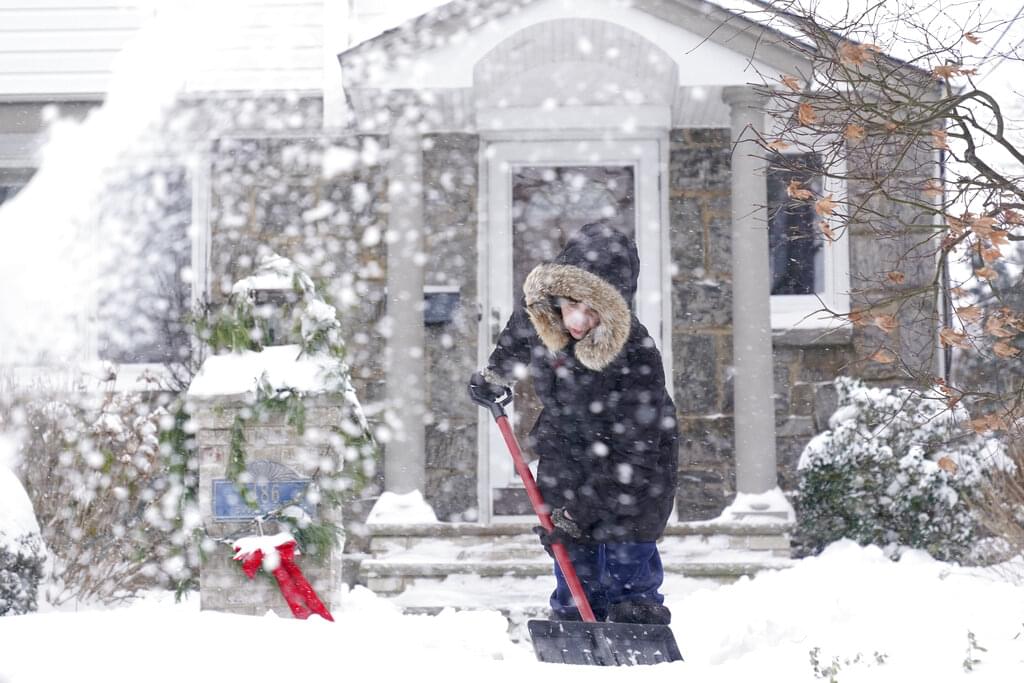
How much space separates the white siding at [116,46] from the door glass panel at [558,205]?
5.64 ft

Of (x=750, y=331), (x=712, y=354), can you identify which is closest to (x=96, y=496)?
(x=750, y=331)

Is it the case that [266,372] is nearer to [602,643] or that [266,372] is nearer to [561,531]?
[561,531]

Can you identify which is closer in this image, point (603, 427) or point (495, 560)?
point (603, 427)

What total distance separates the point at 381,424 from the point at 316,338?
2030 millimetres

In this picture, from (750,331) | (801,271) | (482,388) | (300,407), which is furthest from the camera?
(801,271)

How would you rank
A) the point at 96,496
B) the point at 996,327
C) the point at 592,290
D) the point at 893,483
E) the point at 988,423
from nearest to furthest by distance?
the point at 996,327 → the point at 988,423 → the point at 592,290 → the point at 893,483 → the point at 96,496

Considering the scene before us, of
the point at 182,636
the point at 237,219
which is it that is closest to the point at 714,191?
the point at 237,219

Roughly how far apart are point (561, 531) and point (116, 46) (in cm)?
566

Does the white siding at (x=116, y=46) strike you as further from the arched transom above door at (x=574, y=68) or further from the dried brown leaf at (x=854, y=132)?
the dried brown leaf at (x=854, y=132)

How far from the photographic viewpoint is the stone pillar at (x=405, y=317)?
21.0 ft

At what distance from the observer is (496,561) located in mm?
5852

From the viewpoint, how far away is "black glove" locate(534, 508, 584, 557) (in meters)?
3.95

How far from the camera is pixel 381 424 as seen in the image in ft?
23.2

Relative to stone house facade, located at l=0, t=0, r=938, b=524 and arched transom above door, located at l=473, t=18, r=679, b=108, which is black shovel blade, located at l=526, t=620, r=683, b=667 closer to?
stone house facade, located at l=0, t=0, r=938, b=524
